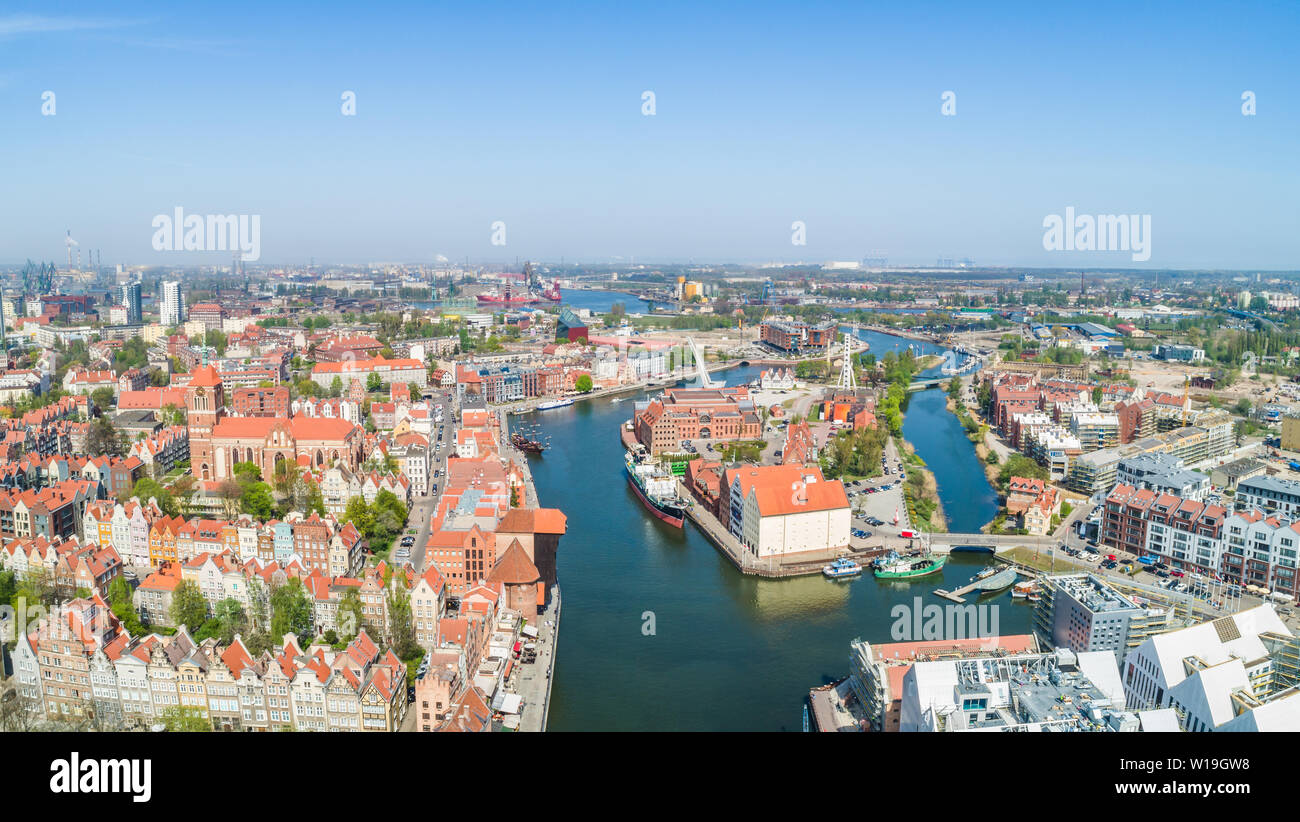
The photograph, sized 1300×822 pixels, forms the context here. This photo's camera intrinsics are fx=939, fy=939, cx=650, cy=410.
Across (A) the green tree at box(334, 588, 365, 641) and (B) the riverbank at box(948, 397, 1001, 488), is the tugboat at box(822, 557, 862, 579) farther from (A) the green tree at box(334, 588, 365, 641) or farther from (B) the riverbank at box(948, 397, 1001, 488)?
(A) the green tree at box(334, 588, 365, 641)

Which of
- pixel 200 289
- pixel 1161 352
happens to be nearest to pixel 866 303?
pixel 1161 352

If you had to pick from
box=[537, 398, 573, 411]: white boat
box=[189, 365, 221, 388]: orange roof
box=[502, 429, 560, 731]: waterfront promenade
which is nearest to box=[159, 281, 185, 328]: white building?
box=[537, 398, 573, 411]: white boat

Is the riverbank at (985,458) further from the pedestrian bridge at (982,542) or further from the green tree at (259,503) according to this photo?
the green tree at (259,503)

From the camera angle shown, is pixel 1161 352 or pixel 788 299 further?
pixel 788 299

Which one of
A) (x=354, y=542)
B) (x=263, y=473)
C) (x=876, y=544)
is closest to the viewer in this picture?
(x=354, y=542)

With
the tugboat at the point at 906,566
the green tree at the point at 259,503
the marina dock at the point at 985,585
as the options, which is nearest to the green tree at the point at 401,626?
the green tree at the point at 259,503
